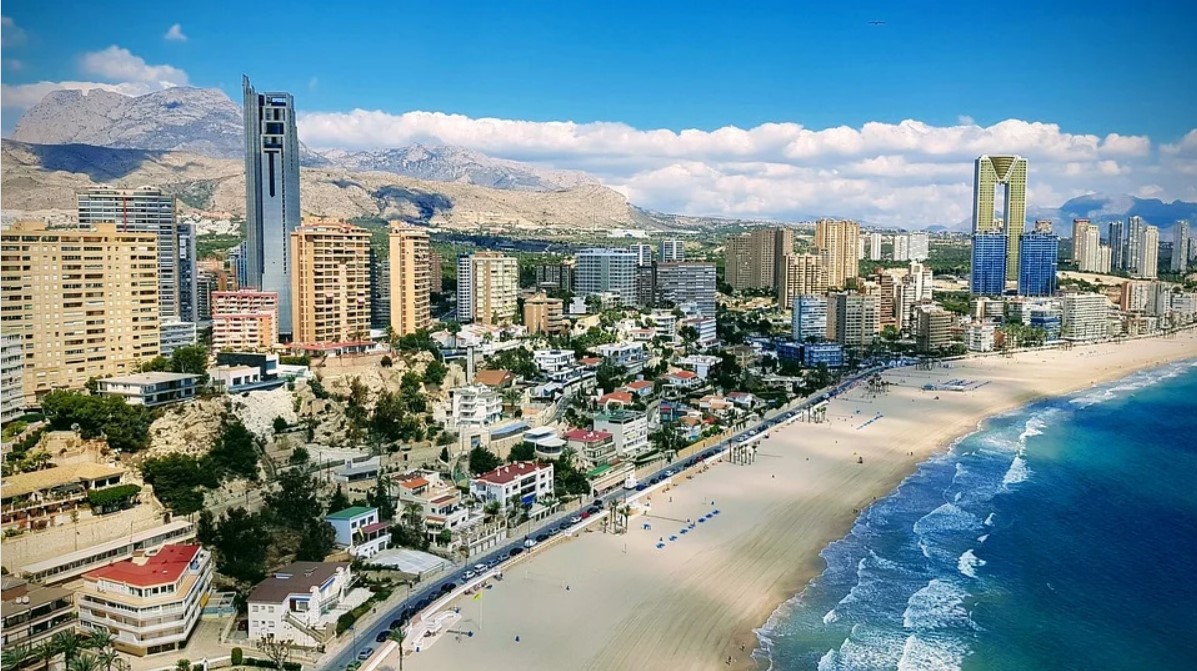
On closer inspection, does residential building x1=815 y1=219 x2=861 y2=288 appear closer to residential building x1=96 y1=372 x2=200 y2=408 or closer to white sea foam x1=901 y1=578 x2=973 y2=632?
white sea foam x1=901 y1=578 x2=973 y2=632

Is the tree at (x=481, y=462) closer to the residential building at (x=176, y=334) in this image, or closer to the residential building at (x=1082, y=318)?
the residential building at (x=176, y=334)

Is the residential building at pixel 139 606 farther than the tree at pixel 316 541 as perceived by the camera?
No

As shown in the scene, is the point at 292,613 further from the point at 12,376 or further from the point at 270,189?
the point at 270,189

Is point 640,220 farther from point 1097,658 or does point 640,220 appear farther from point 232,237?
point 1097,658

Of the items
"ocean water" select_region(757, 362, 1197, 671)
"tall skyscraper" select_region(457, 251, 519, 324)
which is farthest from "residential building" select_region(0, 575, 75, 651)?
"tall skyscraper" select_region(457, 251, 519, 324)

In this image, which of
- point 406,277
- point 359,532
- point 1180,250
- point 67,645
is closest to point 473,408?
point 359,532

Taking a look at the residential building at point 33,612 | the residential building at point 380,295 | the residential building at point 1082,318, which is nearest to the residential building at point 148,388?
the residential building at point 33,612
